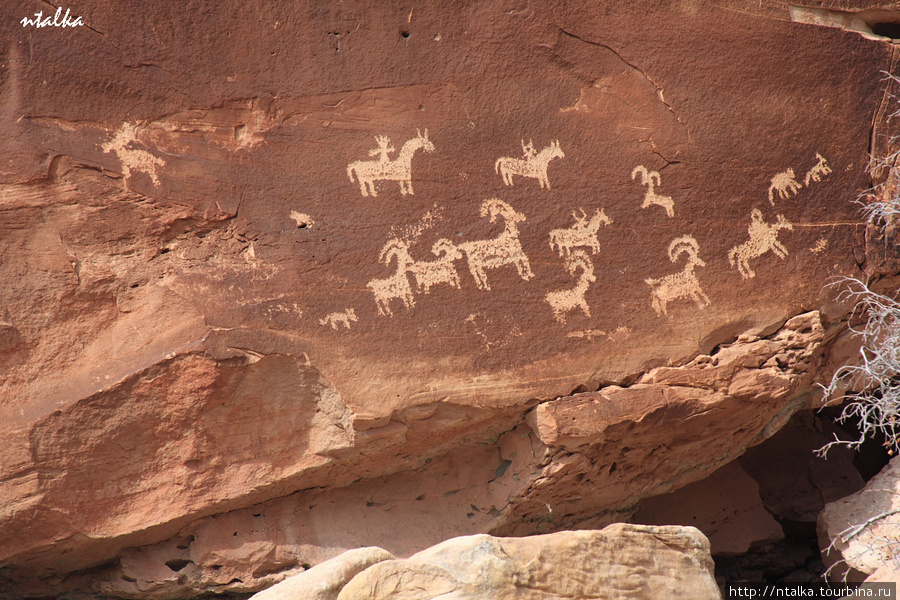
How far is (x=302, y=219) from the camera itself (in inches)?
105

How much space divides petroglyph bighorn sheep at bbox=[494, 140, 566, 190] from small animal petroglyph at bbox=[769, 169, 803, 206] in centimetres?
91

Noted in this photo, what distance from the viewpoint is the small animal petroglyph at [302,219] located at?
2.66 meters

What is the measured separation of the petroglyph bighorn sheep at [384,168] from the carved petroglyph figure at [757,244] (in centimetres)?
136

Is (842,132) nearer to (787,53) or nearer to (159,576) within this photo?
(787,53)

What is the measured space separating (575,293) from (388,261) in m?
0.75

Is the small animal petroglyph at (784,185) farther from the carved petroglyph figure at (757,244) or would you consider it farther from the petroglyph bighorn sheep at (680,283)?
the petroglyph bighorn sheep at (680,283)

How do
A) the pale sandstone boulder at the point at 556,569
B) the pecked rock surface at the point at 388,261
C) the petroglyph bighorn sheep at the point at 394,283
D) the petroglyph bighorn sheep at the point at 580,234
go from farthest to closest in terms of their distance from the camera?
the petroglyph bighorn sheep at the point at 580,234 → the petroglyph bighorn sheep at the point at 394,283 → the pecked rock surface at the point at 388,261 → the pale sandstone boulder at the point at 556,569

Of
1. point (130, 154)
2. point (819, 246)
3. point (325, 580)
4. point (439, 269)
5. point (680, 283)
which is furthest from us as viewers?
point (819, 246)

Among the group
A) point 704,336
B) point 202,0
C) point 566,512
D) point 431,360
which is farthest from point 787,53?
point 202,0

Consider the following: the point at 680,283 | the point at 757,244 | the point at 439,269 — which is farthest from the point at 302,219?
the point at 757,244

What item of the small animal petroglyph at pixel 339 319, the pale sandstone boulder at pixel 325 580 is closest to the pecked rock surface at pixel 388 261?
the small animal petroglyph at pixel 339 319

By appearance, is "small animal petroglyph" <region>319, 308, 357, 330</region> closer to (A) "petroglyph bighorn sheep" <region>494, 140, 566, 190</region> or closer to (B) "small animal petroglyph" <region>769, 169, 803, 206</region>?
(A) "petroglyph bighorn sheep" <region>494, 140, 566, 190</region>

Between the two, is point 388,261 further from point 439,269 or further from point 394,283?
point 439,269

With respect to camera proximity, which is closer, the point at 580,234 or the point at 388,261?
the point at 388,261
